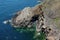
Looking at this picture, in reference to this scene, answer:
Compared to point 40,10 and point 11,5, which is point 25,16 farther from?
point 11,5

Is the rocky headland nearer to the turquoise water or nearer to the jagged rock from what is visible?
the jagged rock

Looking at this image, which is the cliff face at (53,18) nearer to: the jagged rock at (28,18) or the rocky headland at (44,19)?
the rocky headland at (44,19)

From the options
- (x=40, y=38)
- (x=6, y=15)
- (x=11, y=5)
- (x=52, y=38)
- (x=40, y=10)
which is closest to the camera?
(x=52, y=38)

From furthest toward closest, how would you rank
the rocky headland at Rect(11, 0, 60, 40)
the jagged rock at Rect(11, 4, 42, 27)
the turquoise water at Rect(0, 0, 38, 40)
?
1. the jagged rock at Rect(11, 4, 42, 27)
2. the turquoise water at Rect(0, 0, 38, 40)
3. the rocky headland at Rect(11, 0, 60, 40)

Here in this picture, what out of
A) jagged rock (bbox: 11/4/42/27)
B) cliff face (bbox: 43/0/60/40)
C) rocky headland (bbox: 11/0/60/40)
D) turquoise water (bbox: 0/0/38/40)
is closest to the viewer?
cliff face (bbox: 43/0/60/40)

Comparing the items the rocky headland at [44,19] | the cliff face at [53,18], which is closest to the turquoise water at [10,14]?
the rocky headland at [44,19]

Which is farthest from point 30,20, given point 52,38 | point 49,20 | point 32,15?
point 52,38

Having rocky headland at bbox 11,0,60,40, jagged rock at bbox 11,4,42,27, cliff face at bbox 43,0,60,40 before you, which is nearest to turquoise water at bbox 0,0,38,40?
jagged rock at bbox 11,4,42,27

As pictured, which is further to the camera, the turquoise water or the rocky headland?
the turquoise water
